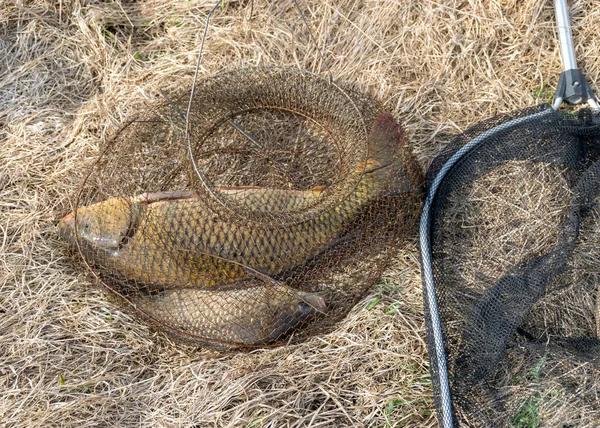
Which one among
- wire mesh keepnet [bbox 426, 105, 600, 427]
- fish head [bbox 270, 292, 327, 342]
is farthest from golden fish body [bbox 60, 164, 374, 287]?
wire mesh keepnet [bbox 426, 105, 600, 427]

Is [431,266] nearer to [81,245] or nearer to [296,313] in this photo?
[296,313]

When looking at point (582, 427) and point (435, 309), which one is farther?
point (435, 309)

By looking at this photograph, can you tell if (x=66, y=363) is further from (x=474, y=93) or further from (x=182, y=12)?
(x=474, y=93)

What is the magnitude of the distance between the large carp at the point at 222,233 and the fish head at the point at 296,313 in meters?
0.17

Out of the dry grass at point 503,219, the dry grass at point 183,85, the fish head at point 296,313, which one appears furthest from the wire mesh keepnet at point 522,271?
the fish head at point 296,313

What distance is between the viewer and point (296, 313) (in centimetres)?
231

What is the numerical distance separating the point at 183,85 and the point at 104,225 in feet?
3.04

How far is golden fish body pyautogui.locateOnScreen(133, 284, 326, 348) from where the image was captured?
2.29m

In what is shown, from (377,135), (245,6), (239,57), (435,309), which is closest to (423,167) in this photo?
(377,135)

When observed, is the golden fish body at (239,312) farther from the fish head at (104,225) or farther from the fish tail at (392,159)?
the fish tail at (392,159)

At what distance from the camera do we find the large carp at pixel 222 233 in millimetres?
2182

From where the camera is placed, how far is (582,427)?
198cm

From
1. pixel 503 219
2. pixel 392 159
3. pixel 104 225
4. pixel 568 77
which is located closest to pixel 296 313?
pixel 392 159

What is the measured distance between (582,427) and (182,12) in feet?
8.75
